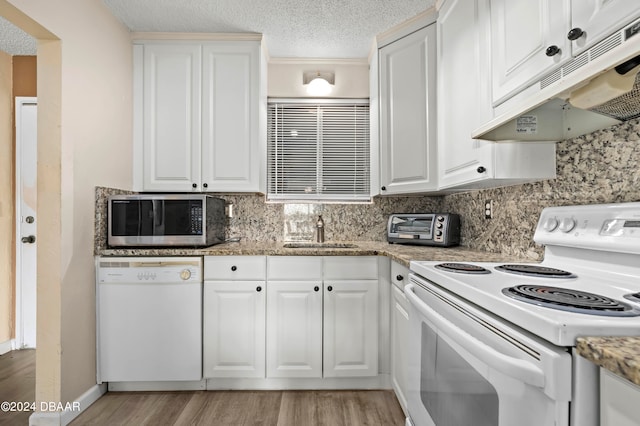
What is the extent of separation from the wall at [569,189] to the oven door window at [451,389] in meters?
0.78

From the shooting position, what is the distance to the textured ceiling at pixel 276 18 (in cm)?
206

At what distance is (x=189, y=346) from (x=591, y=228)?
213 cm

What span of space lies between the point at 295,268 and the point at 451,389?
1.25 m

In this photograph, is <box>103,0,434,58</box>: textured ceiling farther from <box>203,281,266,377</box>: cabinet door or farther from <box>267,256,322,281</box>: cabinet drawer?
<box>203,281,266,377</box>: cabinet door

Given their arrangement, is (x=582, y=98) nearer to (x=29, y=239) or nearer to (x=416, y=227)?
(x=416, y=227)

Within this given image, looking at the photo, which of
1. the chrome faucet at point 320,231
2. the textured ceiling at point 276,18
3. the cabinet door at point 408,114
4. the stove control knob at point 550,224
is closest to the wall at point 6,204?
the textured ceiling at point 276,18

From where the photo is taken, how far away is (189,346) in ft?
6.63

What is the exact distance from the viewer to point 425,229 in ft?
7.39

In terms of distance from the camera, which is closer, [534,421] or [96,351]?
[534,421]

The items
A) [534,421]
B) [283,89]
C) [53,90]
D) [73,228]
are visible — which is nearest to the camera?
[534,421]

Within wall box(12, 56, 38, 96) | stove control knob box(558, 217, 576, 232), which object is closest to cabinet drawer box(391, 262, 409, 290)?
stove control knob box(558, 217, 576, 232)

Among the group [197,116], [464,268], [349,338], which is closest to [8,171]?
[197,116]

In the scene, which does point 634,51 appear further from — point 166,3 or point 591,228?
point 166,3

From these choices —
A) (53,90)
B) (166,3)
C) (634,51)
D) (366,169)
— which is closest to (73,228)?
(53,90)
